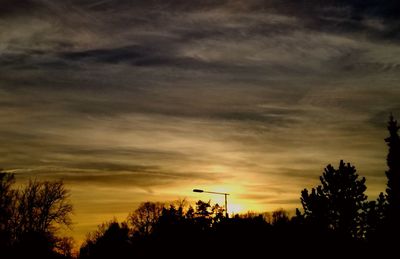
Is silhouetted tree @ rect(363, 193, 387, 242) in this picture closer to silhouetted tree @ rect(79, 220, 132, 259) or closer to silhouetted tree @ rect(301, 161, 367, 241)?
silhouetted tree @ rect(301, 161, 367, 241)

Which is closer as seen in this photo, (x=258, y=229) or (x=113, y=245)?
(x=258, y=229)

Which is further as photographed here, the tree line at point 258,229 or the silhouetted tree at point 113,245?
the silhouetted tree at point 113,245

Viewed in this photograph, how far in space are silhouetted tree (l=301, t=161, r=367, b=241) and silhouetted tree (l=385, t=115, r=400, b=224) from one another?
4.05 meters

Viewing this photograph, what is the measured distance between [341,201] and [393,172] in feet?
25.3

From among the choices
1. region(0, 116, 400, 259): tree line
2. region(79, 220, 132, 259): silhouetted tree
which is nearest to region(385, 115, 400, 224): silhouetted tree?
region(0, 116, 400, 259): tree line

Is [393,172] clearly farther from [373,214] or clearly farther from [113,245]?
[113,245]

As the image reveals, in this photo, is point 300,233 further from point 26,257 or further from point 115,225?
point 115,225

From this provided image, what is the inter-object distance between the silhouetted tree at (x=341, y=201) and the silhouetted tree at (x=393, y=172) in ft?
13.3

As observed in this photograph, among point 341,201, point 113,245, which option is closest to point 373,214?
point 341,201

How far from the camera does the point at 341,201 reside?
6325 cm

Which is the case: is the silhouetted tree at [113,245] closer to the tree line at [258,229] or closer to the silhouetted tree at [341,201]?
the tree line at [258,229]

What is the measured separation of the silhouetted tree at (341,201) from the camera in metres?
62.9

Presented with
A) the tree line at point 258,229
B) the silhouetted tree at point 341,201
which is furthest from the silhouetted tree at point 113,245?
the silhouetted tree at point 341,201

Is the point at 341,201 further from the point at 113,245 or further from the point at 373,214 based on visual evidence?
the point at 113,245
